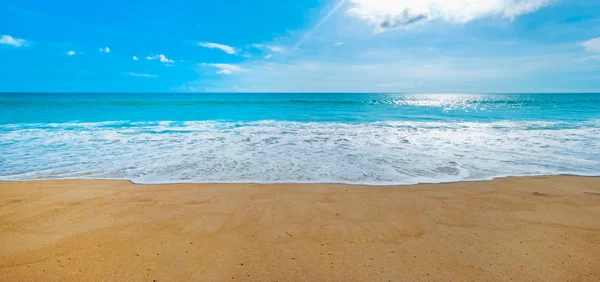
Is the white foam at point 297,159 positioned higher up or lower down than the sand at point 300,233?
higher up

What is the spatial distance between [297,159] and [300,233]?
4401mm

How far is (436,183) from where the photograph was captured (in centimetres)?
596

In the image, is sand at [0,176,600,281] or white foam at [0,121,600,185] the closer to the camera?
sand at [0,176,600,281]

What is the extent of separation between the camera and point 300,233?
373 cm

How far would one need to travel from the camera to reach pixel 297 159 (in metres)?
8.09

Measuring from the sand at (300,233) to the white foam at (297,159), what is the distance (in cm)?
96

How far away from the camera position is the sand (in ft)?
9.74

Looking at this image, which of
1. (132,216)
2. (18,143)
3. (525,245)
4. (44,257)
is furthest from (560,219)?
(18,143)

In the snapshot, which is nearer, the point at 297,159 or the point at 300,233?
the point at 300,233

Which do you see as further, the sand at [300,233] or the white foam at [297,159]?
the white foam at [297,159]

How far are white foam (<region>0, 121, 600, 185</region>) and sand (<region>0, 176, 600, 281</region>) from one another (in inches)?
38.0

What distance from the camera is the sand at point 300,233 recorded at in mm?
2969

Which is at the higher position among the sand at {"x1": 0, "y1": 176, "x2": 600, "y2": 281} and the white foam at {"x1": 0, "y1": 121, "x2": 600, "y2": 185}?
the white foam at {"x1": 0, "y1": 121, "x2": 600, "y2": 185}

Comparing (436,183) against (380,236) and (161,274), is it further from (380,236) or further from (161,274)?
(161,274)
